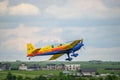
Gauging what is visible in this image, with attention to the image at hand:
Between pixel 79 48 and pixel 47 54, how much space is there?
9.67 metres

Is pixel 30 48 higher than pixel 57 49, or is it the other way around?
pixel 30 48

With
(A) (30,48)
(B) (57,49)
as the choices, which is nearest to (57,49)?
(B) (57,49)

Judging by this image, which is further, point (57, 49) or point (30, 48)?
→ point (57, 49)

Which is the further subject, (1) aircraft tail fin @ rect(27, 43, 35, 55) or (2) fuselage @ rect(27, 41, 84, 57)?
(1) aircraft tail fin @ rect(27, 43, 35, 55)

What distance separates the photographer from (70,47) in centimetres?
13100

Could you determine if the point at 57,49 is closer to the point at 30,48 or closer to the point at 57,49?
the point at 57,49

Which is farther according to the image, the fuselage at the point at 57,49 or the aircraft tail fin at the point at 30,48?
the aircraft tail fin at the point at 30,48

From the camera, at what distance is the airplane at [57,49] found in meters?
126

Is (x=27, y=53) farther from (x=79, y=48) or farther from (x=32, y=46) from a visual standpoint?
(x=79, y=48)

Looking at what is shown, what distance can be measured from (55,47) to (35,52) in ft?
20.9

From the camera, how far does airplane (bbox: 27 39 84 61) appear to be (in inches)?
4969

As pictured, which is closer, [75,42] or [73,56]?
[73,56]

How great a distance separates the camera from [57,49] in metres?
129

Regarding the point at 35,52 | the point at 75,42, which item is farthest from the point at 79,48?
the point at 35,52
